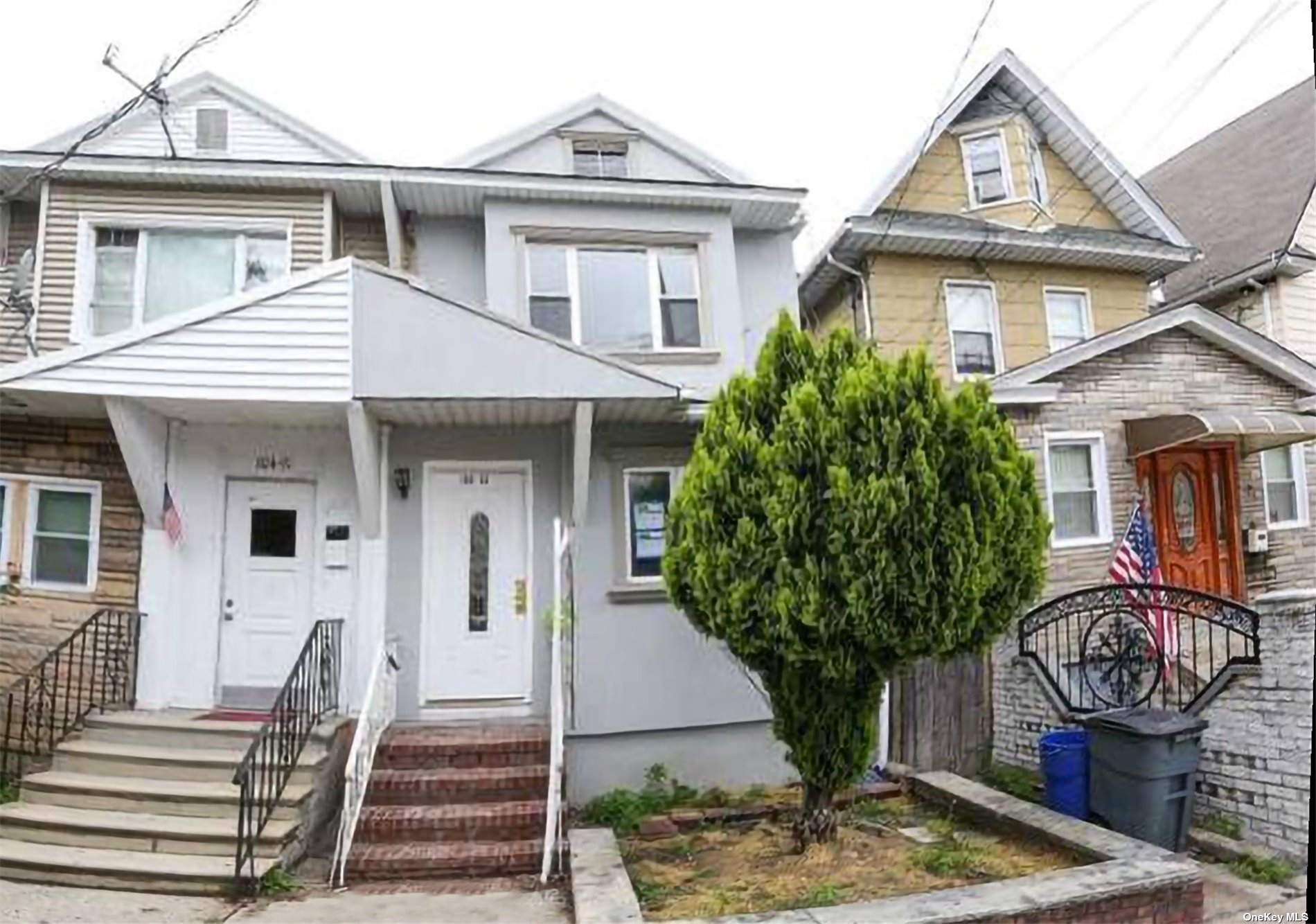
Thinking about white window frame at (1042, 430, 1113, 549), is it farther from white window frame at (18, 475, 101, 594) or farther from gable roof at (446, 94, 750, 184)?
white window frame at (18, 475, 101, 594)

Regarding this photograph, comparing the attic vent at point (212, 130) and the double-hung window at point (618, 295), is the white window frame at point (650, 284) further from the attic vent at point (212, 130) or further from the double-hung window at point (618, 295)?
the attic vent at point (212, 130)

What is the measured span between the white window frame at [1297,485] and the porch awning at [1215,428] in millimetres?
764

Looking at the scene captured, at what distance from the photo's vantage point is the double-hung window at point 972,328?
11.2 meters

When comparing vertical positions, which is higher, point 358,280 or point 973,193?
point 973,193

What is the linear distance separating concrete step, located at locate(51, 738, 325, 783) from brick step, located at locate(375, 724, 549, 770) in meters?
0.54

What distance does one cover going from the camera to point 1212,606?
7117 millimetres

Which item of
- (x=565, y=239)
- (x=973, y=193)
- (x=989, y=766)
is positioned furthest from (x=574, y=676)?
(x=973, y=193)

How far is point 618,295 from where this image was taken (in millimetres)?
8961

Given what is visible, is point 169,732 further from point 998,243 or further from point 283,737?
point 998,243

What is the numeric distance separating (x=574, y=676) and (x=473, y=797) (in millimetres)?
1563

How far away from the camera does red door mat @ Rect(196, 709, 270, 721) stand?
705cm

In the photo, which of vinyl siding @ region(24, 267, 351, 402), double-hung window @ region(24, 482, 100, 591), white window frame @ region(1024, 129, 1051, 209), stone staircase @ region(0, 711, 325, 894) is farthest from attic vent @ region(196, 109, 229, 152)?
white window frame @ region(1024, 129, 1051, 209)

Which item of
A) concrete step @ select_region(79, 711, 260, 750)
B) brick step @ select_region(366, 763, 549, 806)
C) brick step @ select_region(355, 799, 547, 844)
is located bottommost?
brick step @ select_region(355, 799, 547, 844)

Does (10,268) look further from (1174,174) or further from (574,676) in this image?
(1174,174)
